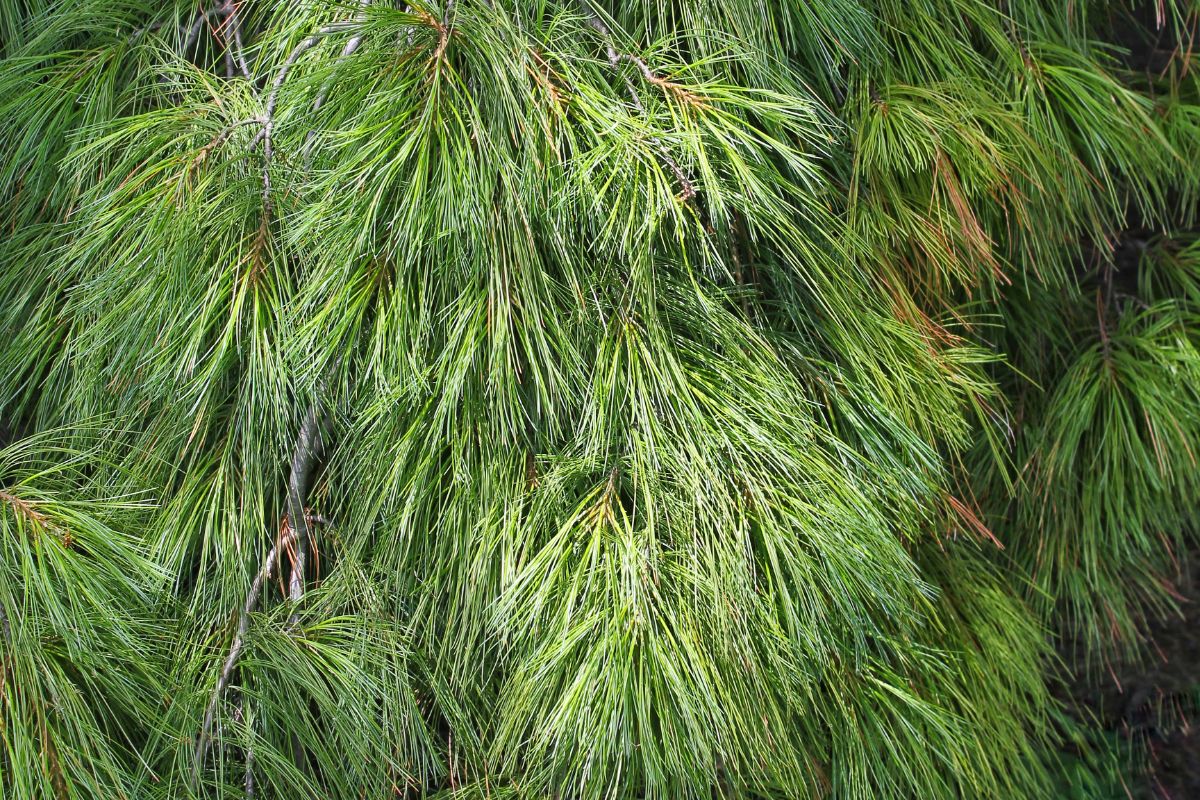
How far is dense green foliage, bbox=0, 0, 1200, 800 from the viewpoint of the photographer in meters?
0.60

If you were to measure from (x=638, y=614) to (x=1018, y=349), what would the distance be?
2.06ft

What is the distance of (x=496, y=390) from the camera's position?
2.10 ft

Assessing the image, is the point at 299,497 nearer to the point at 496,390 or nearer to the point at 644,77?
the point at 496,390

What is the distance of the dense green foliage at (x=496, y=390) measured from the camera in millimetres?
Result: 600

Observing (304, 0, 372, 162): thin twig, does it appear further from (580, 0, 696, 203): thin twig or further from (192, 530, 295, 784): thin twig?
(192, 530, 295, 784): thin twig

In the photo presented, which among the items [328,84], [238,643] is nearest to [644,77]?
[328,84]

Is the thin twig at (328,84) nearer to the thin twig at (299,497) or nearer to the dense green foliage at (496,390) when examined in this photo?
the dense green foliage at (496,390)

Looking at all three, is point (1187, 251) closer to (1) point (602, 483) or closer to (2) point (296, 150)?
(1) point (602, 483)

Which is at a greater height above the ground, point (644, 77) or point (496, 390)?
point (644, 77)

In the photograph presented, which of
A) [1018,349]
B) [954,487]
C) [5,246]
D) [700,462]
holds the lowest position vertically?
[954,487]

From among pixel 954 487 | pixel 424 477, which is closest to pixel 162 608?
pixel 424 477

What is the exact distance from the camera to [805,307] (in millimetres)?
765

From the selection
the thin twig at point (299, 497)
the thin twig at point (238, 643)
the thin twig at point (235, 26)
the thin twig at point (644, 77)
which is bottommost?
the thin twig at point (238, 643)

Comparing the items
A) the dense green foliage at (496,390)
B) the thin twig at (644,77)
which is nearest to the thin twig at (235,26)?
the dense green foliage at (496,390)
